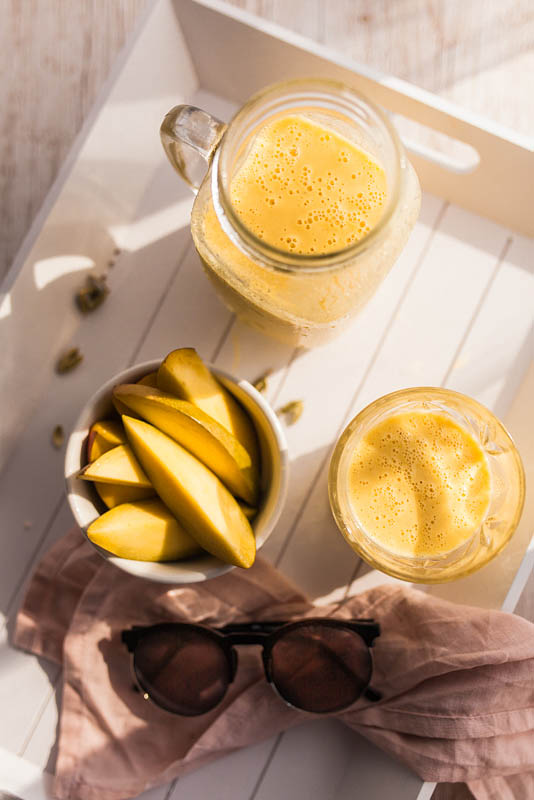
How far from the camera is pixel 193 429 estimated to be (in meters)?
0.63

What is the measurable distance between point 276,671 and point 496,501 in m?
0.29

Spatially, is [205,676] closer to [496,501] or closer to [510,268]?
[496,501]

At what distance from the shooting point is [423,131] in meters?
0.89

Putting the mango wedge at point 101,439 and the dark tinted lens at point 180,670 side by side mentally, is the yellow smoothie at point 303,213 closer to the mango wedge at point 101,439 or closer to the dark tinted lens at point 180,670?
the mango wedge at point 101,439

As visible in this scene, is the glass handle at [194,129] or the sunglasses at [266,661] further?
the sunglasses at [266,661]

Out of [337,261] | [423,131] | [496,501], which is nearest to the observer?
[337,261]

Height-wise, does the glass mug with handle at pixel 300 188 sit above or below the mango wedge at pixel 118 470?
above

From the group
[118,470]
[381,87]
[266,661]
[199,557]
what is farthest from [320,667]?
[381,87]

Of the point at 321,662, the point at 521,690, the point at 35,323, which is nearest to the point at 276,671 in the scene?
the point at 321,662

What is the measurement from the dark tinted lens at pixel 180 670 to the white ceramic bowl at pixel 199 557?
137 millimetres

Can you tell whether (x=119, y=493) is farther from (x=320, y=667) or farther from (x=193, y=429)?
(x=320, y=667)

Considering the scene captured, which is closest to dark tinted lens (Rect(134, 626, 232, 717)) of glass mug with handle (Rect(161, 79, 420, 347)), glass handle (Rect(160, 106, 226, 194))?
glass mug with handle (Rect(161, 79, 420, 347))

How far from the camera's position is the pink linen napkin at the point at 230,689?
70cm

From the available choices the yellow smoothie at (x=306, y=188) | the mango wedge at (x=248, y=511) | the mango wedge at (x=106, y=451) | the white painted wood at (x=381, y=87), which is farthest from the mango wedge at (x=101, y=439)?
the white painted wood at (x=381, y=87)
